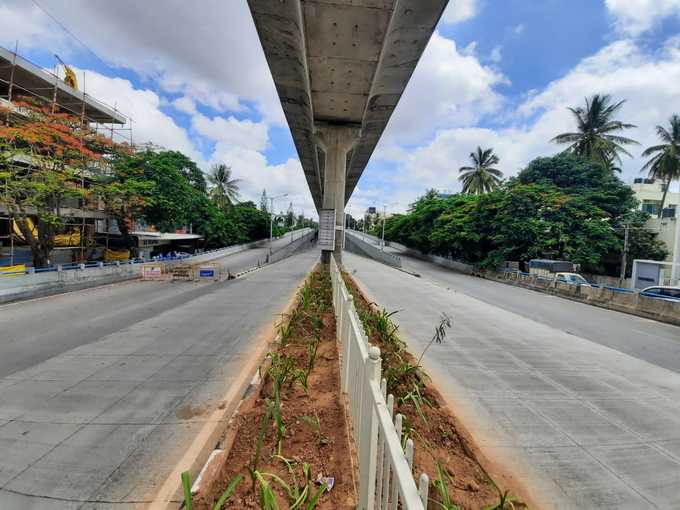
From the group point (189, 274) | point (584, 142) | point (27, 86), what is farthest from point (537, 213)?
point (27, 86)

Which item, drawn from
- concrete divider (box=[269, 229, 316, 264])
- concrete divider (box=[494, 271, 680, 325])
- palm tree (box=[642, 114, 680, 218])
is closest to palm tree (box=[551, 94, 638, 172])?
palm tree (box=[642, 114, 680, 218])

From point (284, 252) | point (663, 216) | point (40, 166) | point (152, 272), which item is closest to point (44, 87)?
point (40, 166)

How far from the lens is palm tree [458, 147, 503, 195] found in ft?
162

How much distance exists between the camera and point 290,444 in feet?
10.2

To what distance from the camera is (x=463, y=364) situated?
6.36 metres

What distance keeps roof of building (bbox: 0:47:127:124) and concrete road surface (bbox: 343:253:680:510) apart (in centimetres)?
2860

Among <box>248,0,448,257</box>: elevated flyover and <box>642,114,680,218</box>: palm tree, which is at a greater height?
<box>642,114,680,218</box>: palm tree

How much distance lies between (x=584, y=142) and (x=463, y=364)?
3890 centimetres

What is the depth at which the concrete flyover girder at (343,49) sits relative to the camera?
7.92 meters

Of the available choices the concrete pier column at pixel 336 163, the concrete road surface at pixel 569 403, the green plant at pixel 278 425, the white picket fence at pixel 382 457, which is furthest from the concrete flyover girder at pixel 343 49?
the white picket fence at pixel 382 457

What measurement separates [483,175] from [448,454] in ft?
174

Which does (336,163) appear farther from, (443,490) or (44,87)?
(44,87)

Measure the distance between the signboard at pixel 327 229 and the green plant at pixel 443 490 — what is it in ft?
55.2

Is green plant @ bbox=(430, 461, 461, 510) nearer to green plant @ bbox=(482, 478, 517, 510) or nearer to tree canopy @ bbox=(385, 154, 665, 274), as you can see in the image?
green plant @ bbox=(482, 478, 517, 510)
